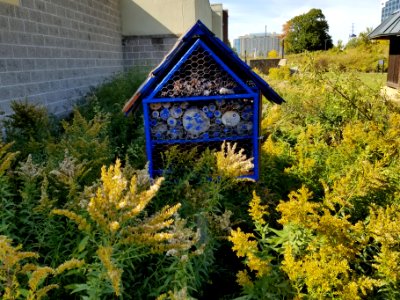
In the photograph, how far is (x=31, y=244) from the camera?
2.27m

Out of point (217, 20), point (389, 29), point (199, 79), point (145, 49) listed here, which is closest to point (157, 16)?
point (145, 49)

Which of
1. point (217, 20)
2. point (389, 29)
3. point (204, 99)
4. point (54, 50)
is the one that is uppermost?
point (217, 20)

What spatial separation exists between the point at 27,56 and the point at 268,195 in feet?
14.0

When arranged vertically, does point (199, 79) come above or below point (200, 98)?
above

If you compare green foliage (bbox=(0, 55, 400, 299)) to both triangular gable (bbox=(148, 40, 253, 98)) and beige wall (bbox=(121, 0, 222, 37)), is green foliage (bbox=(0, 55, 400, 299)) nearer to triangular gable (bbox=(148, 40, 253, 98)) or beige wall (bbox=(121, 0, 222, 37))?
triangular gable (bbox=(148, 40, 253, 98))

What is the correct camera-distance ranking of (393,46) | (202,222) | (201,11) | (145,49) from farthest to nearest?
1. (201,11)
2. (145,49)
3. (393,46)
4. (202,222)

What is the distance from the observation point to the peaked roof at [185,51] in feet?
9.54

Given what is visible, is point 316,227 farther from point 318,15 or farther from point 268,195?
point 318,15

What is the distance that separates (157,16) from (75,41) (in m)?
3.52

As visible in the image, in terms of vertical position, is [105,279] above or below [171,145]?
below

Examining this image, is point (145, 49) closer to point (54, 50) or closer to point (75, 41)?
point (75, 41)

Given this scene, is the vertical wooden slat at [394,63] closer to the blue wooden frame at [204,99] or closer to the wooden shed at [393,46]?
the wooden shed at [393,46]

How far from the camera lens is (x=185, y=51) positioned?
3020mm

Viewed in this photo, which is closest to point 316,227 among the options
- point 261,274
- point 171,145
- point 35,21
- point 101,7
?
point 261,274
